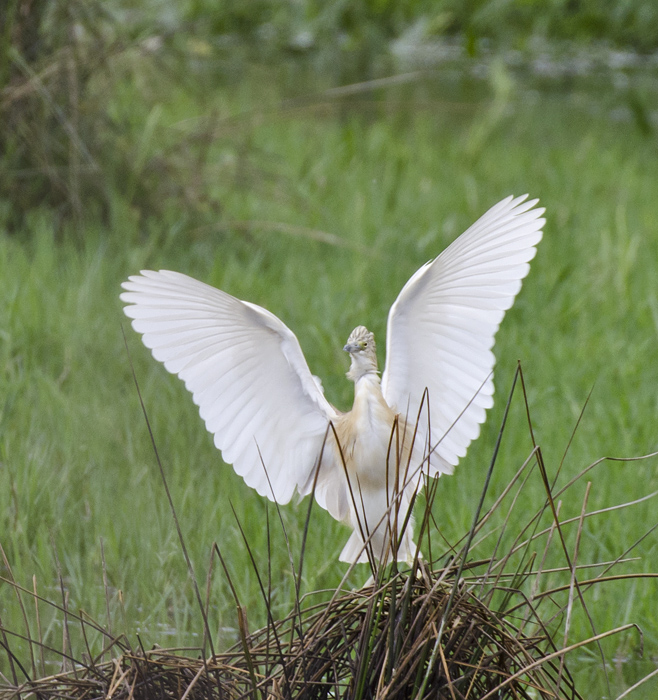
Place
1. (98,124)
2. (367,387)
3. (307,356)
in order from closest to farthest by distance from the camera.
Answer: (367,387) → (307,356) → (98,124)

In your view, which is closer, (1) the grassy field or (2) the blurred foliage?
(1) the grassy field

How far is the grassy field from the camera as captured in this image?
2.10 meters

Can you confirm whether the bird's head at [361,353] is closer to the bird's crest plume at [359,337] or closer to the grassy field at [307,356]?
the bird's crest plume at [359,337]

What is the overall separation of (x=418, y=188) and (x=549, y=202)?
670mm

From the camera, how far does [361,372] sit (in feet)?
4.75

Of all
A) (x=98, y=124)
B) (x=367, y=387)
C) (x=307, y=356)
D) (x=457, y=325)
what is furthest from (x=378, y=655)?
(x=98, y=124)

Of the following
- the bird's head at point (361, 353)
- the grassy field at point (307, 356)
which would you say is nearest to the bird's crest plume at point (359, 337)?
the bird's head at point (361, 353)

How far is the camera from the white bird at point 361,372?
4.59 feet

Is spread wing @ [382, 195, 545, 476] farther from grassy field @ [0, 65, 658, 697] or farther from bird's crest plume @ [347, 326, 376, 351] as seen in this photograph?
grassy field @ [0, 65, 658, 697]

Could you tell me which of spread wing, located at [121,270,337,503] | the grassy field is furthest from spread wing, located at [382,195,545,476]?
the grassy field

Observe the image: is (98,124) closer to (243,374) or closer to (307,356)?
(307,356)

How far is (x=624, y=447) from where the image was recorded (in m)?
2.67

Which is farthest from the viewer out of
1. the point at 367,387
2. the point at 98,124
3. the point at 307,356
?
the point at 98,124

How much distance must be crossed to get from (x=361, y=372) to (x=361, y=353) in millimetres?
30
